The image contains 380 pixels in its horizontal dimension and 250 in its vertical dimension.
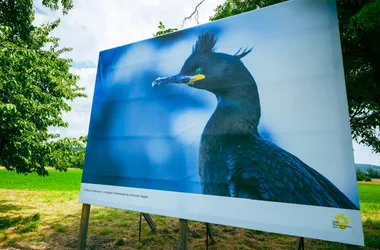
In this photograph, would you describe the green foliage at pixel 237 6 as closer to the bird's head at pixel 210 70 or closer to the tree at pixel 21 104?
the bird's head at pixel 210 70

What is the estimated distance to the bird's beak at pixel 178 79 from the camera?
3293 mm

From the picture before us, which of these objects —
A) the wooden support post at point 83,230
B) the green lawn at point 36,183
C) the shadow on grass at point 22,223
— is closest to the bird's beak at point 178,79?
the wooden support post at point 83,230

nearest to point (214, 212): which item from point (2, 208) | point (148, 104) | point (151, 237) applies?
point (148, 104)

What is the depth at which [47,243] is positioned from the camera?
5.08m

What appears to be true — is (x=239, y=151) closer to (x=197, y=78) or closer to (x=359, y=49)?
(x=197, y=78)

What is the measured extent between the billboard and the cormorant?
0.01 metres

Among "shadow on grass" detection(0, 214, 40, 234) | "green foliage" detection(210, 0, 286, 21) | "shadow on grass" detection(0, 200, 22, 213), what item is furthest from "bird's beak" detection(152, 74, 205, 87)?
"shadow on grass" detection(0, 200, 22, 213)

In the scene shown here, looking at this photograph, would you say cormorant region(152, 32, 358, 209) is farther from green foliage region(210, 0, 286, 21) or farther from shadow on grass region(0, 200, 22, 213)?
shadow on grass region(0, 200, 22, 213)

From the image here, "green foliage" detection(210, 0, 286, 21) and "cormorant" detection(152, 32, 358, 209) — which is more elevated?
"green foliage" detection(210, 0, 286, 21)

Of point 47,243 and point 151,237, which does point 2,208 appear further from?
point 151,237

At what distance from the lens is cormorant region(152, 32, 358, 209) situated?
8.06 feet

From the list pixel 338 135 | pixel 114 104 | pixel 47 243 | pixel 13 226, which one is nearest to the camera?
pixel 338 135

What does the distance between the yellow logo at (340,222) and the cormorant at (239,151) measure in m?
0.10

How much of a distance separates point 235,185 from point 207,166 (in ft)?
1.48
